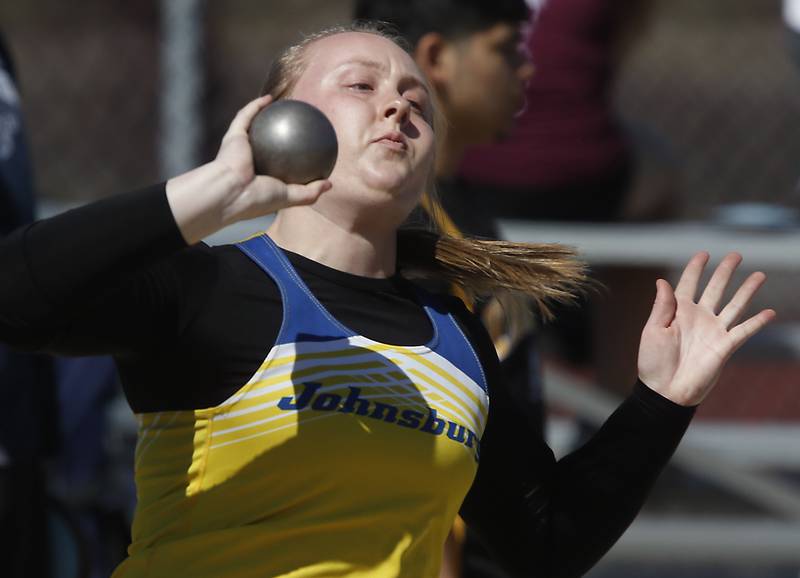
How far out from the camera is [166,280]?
1879mm

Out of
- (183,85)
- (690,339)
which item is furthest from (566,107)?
(690,339)

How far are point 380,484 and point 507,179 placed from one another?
321 cm

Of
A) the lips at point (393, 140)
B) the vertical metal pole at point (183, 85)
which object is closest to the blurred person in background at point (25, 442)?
the lips at point (393, 140)

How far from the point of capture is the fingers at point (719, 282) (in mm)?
2227

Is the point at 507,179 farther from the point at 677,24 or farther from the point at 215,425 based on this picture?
the point at 677,24

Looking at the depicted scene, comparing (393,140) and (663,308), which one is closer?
(393,140)

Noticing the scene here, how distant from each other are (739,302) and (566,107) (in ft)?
9.28

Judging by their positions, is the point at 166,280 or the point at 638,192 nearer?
the point at 166,280

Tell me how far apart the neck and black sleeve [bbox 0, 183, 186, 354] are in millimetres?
408

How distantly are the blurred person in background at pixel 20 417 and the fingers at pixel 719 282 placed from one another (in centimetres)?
158

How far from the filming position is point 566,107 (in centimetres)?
498

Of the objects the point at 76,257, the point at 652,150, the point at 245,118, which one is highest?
the point at 245,118

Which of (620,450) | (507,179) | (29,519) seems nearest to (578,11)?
(507,179)

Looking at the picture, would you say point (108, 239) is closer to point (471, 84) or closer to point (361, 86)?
A: point (361, 86)
